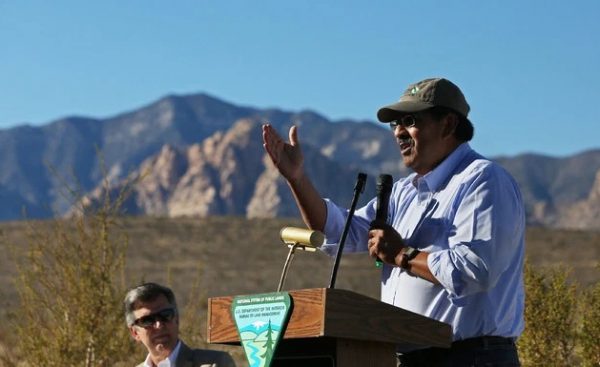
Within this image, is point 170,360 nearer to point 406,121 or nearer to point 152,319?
point 152,319

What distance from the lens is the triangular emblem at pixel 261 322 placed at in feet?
14.0

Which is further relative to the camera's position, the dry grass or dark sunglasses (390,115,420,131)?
the dry grass

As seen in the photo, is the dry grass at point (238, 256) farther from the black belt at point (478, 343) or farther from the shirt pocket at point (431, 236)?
the black belt at point (478, 343)

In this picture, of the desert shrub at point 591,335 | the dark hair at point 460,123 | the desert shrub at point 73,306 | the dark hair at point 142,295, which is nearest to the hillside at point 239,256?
the desert shrub at point 73,306

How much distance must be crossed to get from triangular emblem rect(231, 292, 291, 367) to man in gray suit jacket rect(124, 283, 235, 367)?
1.25 m

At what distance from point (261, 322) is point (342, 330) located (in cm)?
30

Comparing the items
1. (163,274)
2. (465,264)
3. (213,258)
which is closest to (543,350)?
(465,264)

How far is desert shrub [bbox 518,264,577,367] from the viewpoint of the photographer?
10586 millimetres

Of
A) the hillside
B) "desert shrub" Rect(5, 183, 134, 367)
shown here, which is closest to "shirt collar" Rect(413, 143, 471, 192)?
"desert shrub" Rect(5, 183, 134, 367)

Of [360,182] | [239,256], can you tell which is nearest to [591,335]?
[360,182]

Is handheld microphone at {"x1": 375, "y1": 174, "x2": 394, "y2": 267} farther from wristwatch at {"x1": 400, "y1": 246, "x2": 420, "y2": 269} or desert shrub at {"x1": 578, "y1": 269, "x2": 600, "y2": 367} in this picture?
desert shrub at {"x1": 578, "y1": 269, "x2": 600, "y2": 367}

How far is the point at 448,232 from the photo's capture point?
192 inches

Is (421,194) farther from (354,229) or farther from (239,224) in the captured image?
(239,224)

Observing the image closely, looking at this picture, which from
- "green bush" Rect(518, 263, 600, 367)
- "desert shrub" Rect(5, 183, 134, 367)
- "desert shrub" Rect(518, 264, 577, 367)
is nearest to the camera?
"green bush" Rect(518, 263, 600, 367)
